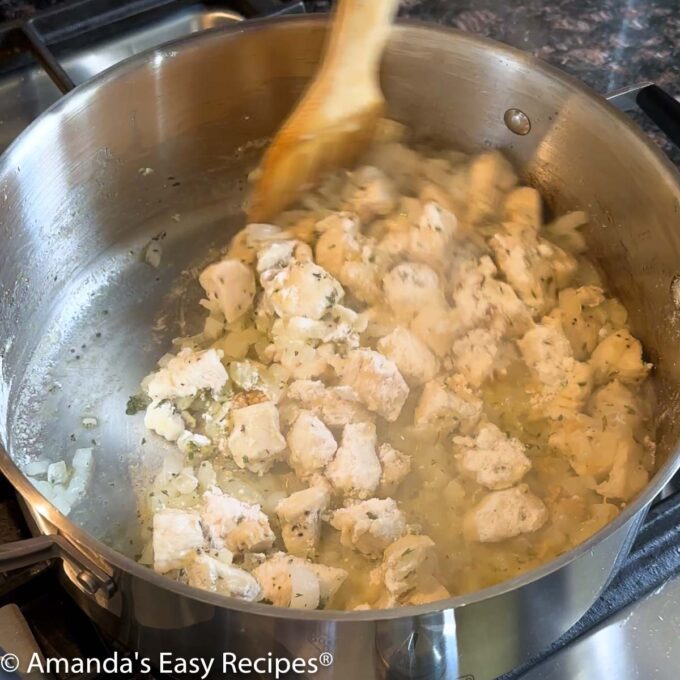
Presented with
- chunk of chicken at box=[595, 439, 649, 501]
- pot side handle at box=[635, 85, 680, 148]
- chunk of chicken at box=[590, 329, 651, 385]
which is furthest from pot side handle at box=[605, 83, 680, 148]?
chunk of chicken at box=[595, 439, 649, 501]

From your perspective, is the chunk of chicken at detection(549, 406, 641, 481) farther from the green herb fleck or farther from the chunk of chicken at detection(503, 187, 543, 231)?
the green herb fleck

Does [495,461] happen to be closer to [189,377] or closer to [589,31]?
[189,377]

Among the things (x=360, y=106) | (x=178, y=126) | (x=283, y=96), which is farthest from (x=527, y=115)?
(x=178, y=126)

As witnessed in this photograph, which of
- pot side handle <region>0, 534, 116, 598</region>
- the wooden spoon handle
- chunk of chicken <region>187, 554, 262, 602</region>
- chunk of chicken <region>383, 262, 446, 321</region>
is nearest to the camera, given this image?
pot side handle <region>0, 534, 116, 598</region>

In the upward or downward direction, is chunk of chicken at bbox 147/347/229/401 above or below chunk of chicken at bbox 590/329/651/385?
above

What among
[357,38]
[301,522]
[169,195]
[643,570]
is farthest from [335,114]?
[643,570]

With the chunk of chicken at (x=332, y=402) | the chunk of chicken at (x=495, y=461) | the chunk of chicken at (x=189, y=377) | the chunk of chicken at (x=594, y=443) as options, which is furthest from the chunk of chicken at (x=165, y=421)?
the chunk of chicken at (x=594, y=443)

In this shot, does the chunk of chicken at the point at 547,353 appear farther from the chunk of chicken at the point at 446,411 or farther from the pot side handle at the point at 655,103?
the pot side handle at the point at 655,103
